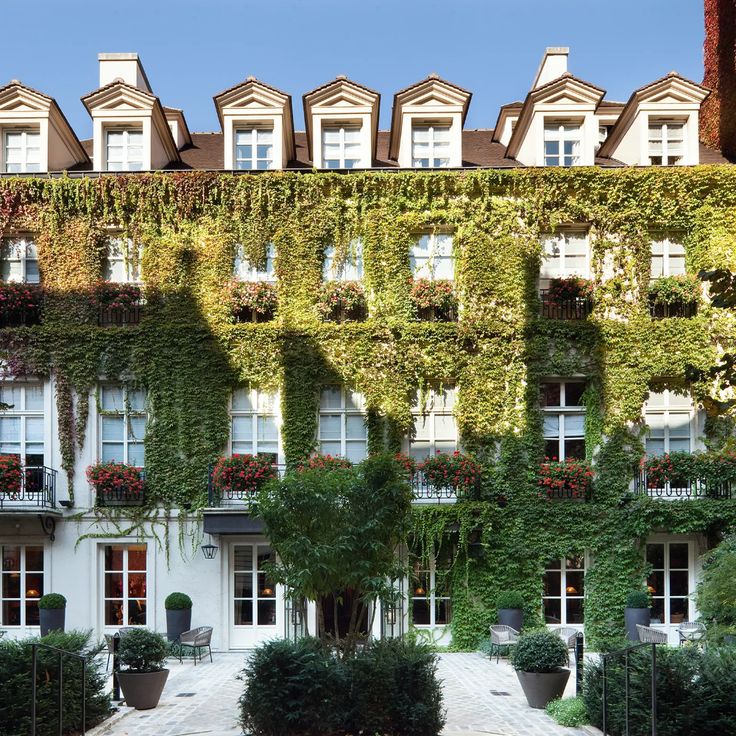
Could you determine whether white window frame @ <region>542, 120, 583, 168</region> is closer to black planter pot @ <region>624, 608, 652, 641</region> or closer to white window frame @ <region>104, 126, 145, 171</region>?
white window frame @ <region>104, 126, 145, 171</region>

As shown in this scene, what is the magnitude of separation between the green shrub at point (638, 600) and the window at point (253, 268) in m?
10.8

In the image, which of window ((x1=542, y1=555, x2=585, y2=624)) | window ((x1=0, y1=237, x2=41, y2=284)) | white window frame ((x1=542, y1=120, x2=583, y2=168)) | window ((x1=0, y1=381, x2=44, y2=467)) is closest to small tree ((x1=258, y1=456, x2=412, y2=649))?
window ((x1=542, y1=555, x2=585, y2=624))

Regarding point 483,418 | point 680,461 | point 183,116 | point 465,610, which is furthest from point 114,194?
point 680,461

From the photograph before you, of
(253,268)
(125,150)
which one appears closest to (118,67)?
(125,150)

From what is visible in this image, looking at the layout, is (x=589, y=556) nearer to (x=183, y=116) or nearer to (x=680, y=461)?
(x=680, y=461)

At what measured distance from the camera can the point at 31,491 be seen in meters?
22.4

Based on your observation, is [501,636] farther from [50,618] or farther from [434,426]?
[50,618]

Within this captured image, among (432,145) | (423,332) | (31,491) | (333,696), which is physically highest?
(432,145)

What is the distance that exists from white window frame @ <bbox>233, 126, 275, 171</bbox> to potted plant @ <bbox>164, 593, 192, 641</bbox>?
10.3m

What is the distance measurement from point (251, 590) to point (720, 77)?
17785mm

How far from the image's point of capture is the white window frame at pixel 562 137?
24.2 metres

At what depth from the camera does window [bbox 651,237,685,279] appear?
2344cm

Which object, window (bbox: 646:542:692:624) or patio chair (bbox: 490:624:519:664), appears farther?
window (bbox: 646:542:692:624)

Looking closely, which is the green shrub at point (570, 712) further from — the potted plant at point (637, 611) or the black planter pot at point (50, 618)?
the black planter pot at point (50, 618)
